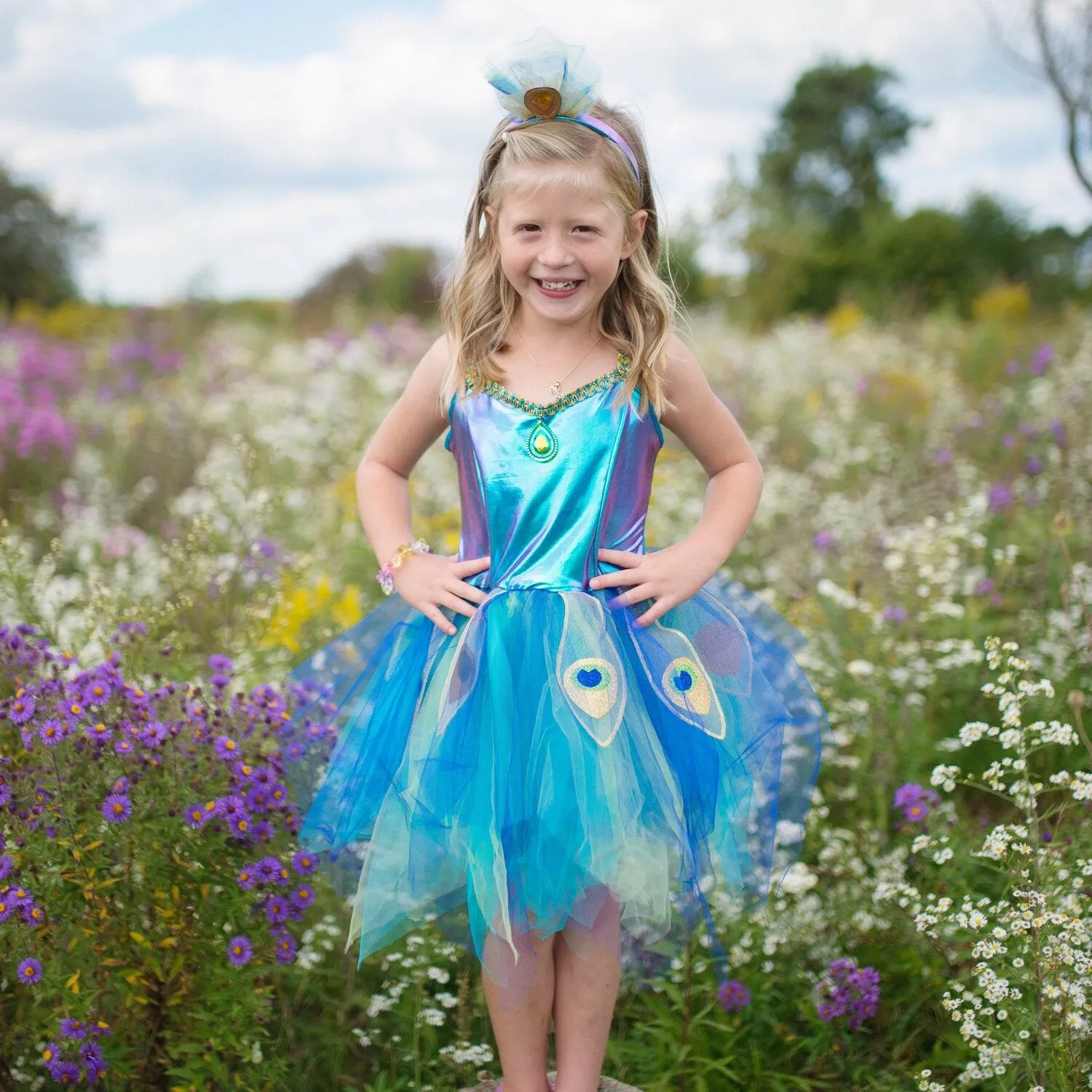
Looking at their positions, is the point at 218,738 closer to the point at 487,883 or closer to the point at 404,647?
the point at 404,647

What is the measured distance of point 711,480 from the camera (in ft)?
7.28

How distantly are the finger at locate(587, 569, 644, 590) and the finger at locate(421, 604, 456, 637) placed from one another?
0.27 meters

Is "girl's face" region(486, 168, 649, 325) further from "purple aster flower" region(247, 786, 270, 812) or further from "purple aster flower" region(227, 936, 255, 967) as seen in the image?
"purple aster flower" region(227, 936, 255, 967)

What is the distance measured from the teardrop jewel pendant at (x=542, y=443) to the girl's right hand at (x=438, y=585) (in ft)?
0.72

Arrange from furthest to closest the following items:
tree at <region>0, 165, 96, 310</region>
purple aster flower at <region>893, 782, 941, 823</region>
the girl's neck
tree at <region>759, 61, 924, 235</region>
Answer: tree at <region>759, 61, 924, 235</region>
tree at <region>0, 165, 96, 310</region>
purple aster flower at <region>893, 782, 941, 823</region>
the girl's neck

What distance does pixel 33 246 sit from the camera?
19859mm

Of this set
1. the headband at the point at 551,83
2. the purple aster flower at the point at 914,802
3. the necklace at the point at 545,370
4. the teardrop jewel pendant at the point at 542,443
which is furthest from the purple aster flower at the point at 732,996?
the headband at the point at 551,83

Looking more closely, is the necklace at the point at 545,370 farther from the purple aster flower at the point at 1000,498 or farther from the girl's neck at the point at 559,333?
the purple aster flower at the point at 1000,498

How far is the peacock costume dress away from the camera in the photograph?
1.75 metres

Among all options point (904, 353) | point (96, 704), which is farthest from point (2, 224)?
point (96, 704)

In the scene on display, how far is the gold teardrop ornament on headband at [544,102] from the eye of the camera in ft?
6.33

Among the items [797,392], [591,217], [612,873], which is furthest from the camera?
[797,392]

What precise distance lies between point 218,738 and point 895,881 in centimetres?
162

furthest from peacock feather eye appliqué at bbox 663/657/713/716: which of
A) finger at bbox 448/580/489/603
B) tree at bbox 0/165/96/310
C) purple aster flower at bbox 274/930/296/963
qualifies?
tree at bbox 0/165/96/310
